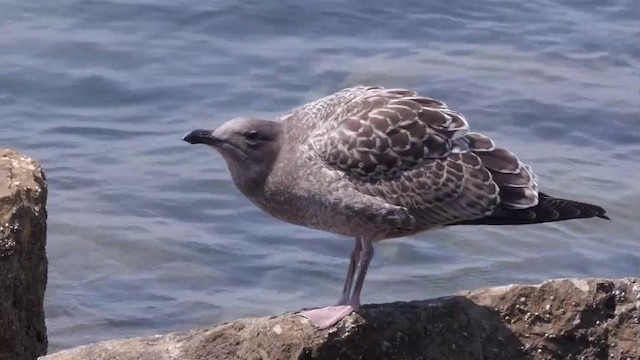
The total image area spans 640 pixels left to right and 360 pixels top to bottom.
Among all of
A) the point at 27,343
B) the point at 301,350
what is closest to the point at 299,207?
the point at 301,350

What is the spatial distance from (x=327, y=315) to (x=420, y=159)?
3.24 ft

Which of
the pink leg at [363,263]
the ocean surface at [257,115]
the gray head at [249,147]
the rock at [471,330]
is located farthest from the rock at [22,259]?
the ocean surface at [257,115]

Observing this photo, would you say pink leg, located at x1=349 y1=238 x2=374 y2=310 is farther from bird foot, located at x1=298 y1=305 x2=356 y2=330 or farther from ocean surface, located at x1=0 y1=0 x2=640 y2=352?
ocean surface, located at x1=0 y1=0 x2=640 y2=352

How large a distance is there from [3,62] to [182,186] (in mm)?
2782

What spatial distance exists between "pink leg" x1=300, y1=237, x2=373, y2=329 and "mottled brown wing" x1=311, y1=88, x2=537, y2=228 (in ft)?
0.97

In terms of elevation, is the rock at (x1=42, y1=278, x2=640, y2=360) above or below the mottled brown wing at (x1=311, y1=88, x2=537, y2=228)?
below

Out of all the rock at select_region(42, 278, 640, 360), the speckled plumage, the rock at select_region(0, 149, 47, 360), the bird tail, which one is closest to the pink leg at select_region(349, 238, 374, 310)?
the speckled plumage

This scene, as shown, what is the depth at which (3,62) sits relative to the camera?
11.4 m

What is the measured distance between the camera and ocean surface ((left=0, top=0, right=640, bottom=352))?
8289 mm

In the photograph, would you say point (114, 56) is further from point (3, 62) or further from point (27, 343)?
point (27, 343)

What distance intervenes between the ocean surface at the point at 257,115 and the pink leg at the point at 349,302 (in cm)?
189

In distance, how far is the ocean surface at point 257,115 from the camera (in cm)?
829

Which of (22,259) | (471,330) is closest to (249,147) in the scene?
(22,259)

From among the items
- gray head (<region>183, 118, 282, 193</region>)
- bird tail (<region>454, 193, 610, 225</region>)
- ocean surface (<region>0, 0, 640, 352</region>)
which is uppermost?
gray head (<region>183, 118, 282, 193</region>)
